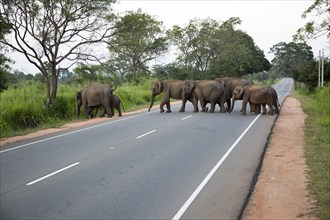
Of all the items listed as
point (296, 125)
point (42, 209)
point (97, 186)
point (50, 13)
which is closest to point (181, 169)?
point (97, 186)

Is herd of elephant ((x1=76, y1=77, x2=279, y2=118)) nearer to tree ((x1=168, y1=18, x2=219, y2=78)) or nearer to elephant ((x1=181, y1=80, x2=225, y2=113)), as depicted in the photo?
elephant ((x1=181, y1=80, x2=225, y2=113))

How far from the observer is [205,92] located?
23.7 meters

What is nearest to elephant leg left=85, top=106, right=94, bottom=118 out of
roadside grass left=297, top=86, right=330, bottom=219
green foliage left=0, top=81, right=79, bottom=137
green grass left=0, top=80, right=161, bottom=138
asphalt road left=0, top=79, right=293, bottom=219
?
green grass left=0, top=80, right=161, bottom=138

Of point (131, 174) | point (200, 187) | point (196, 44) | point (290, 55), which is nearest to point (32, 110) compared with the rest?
point (131, 174)

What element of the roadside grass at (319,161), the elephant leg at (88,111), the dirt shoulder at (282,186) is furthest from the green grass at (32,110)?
the roadside grass at (319,161)

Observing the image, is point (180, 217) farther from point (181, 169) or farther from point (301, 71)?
point (301, 71)

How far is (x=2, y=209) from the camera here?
6.70 metres

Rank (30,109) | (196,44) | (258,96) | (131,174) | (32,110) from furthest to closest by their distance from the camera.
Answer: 1. (196,44)
2. (258,96)
3. (32,110)
4. (30,109)
5. (131,174)

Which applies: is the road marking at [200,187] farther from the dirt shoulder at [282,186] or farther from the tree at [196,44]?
the tree at [196,44]

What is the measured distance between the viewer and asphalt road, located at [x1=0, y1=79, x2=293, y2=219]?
21.8 ft

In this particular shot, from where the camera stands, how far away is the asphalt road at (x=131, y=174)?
665 cm

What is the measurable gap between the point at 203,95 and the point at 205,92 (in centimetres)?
22

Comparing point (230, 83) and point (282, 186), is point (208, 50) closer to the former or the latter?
point (230, 83)

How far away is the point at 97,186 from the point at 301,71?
46.8 metres
